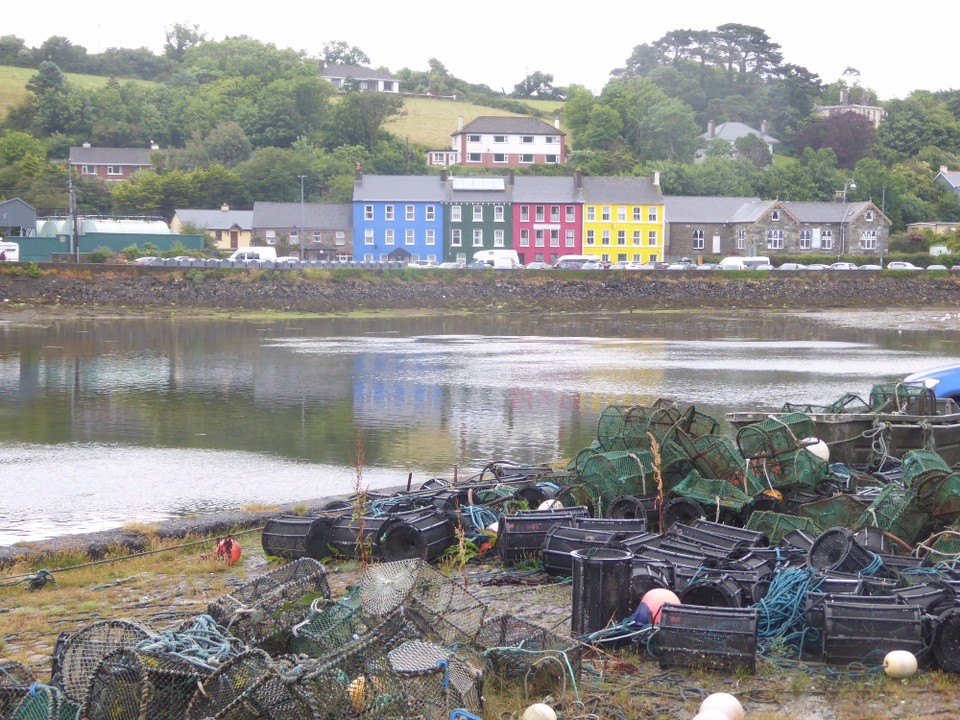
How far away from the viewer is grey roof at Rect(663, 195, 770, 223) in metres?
79.8

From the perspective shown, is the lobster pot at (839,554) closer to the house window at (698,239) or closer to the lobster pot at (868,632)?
the lobster pot at (868,632)

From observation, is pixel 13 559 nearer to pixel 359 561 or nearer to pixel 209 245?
pixel 359 561

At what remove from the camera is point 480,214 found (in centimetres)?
7562

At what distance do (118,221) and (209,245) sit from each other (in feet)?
20.7

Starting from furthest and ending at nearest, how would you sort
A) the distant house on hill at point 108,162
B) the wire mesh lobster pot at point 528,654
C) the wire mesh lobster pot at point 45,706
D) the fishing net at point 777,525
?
the distant house on hill at point 108,162
the fishing net at point 777,525
the wire mesh lobster pot at point 528,654
the wire mesh lobster pot at point 45,706

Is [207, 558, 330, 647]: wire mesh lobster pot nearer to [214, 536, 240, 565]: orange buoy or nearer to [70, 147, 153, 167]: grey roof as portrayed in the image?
[214, 536, 240, 565]: orange buoy

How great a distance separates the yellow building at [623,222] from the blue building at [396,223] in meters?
10.6

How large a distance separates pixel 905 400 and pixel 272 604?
10275 mm

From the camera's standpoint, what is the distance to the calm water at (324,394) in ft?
53.0

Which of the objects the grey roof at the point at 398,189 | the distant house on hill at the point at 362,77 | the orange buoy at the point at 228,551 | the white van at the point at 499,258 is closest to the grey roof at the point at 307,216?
the grey roof at the point at 398,189

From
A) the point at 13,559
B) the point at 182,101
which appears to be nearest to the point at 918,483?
the point at 13,559

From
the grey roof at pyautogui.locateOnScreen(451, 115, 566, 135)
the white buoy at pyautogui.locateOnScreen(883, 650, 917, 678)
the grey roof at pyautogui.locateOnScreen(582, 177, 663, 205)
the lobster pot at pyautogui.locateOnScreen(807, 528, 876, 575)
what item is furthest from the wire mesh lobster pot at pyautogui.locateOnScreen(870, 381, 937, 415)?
the grey roof at pyautogui.locateOnScreen(451, 115, 566, 135)

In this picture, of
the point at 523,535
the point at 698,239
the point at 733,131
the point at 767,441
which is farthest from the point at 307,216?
the point at 523,535

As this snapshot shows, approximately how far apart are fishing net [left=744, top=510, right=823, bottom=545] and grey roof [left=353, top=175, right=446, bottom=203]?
218 ft
